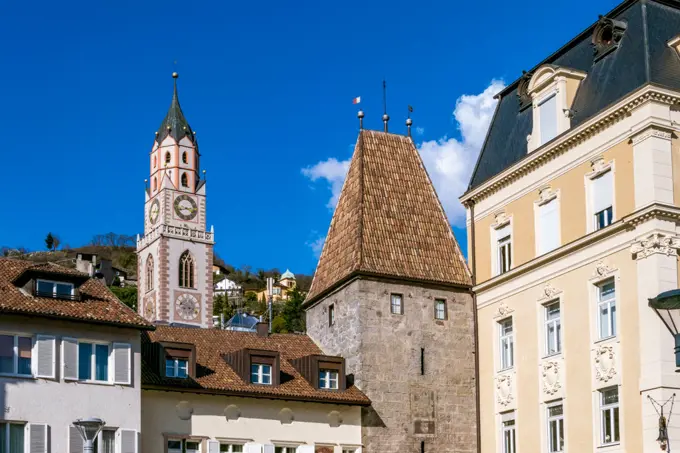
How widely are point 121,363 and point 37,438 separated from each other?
347 cm

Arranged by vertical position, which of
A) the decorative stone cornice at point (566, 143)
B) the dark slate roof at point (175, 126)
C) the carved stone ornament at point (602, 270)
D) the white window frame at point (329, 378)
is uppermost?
the dark slate roof at point (175, 126)

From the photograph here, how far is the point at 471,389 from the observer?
42.9 m

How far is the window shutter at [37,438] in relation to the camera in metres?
35.1

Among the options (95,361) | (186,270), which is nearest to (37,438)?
(95,361)

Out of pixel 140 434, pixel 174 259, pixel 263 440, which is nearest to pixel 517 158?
pixel 263 440

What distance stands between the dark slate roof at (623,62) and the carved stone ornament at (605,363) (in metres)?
7.10

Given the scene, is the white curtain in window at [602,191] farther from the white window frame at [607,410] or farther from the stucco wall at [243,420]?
the stucco wall at [243,420]

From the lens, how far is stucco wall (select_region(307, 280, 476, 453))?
4169 cm

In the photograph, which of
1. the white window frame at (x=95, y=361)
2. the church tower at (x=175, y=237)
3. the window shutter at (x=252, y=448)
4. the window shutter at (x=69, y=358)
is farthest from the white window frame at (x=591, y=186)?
the church tower at (x=175, y=237)

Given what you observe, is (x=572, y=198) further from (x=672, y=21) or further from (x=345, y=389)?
(x=345, y=389)

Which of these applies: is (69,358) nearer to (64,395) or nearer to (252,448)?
(64,395)

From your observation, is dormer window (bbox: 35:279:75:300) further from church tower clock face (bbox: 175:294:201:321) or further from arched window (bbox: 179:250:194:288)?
arched window (bbox: 179:250:194:288)

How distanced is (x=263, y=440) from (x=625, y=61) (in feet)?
54.9

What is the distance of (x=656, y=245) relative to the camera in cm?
3409
